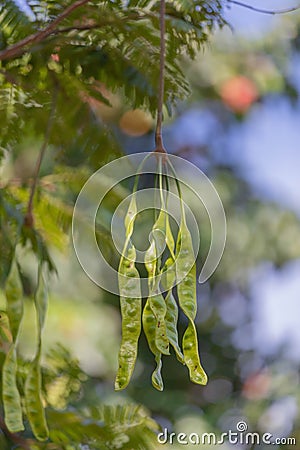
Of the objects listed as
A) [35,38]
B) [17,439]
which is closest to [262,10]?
[35,38]

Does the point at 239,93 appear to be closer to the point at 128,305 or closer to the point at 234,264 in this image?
the point at 234,264

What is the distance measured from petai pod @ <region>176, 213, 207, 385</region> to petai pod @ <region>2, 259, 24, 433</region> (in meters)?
0.11

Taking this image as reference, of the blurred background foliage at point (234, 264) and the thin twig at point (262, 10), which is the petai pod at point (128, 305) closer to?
the thin twig at point (262, 10)

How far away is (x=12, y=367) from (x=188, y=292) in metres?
0.12

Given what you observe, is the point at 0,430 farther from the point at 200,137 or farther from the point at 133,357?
the point at 200,137

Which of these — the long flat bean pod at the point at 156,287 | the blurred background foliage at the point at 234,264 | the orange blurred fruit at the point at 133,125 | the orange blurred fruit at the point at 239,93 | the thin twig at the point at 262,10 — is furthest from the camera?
the orange blurred fruit at the point at 239,93

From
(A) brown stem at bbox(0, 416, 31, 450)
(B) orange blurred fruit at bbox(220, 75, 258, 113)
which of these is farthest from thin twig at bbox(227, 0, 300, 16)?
(B) orange blurred fruit at bbox(220, 75, 258, 113)

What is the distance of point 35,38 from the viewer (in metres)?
0.64

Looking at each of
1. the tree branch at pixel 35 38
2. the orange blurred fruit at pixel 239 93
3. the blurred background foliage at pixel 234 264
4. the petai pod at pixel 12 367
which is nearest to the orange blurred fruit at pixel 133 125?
the blurred background foliage at pixel 234 264

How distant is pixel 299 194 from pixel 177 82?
193 centimetres

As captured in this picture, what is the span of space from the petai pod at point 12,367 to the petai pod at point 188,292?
110 mm

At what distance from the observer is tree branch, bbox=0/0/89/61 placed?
0.62 meters

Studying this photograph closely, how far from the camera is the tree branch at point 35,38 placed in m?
0.62

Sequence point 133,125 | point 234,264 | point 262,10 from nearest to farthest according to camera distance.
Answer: point 262,10, point 133,125, point 234,264
